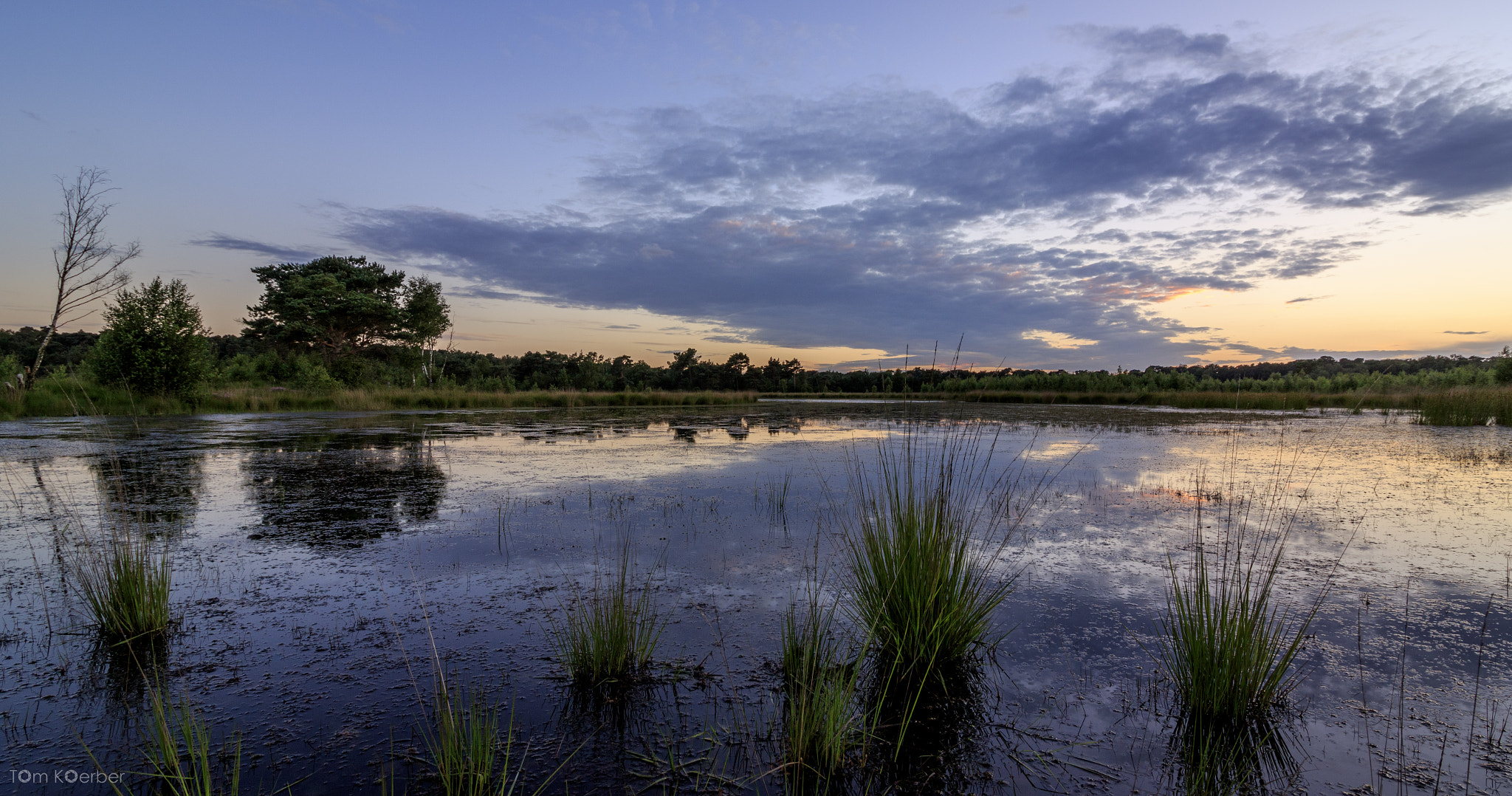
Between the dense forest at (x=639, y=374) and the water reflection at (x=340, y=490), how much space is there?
1135 cm

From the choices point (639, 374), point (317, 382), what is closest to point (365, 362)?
point (317, 382)

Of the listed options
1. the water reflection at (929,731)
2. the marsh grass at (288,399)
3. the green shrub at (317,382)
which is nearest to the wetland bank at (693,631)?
the water reflection at (929,731)

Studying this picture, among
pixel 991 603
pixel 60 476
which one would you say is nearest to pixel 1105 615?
pixel 991 603

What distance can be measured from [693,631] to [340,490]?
5.90 meters

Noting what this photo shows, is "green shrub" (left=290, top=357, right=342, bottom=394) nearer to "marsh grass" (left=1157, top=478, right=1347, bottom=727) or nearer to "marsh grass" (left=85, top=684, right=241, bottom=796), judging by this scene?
"marsh grass" (left=85, top=684, right=241, bottom=796)

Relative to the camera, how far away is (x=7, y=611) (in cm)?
340

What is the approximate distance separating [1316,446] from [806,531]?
11.7 m

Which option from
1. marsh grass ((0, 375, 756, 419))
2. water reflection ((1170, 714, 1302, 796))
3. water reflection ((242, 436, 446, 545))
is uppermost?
marsh grass ((0, 375, 756, 419))

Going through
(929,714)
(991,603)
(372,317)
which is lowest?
(929,714)

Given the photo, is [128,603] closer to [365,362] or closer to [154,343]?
[154,343]

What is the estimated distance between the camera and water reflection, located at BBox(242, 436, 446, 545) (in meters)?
5.39

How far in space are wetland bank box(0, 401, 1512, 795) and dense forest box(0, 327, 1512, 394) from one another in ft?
29.3

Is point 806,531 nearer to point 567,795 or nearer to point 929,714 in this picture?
point 929,714

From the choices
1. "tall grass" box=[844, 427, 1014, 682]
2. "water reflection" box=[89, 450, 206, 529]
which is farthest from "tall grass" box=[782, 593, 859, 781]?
"water reflection" box=[89, 450, 206, 529]
